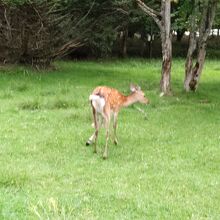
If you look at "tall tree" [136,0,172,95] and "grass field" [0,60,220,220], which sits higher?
"tall tree" [136,0,172,95]

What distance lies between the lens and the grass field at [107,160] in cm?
623

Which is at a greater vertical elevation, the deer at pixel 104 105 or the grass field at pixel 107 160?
the deer at pixel 104 105

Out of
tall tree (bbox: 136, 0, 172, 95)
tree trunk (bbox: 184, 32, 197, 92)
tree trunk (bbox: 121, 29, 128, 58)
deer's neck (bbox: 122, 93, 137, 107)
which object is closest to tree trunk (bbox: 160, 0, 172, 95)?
tall tree (bbox: 136, 0, 172, 95)

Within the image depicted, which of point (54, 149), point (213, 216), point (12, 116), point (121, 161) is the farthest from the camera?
point (12, 116)

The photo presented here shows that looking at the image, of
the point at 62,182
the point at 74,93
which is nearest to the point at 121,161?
the point at 62,182

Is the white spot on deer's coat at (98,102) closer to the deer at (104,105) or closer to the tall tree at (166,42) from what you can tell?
the deer at (104,105)

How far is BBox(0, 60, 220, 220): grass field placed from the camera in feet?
20.5

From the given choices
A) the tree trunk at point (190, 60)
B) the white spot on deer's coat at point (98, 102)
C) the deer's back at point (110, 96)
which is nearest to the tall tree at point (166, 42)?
the tree trunk at point (190, 60)

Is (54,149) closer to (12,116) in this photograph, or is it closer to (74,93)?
(12,116)

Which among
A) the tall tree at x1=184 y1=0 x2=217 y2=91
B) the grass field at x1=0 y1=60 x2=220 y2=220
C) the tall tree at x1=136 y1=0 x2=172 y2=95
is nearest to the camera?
the grass field at x1=0 y1=60 x2=220 y2=220

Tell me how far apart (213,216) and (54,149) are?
11.5 feet

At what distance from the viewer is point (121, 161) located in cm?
834

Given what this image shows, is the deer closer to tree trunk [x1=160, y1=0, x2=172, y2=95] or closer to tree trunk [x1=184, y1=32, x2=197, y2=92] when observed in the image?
tree trunk [x1=160, y1=0, x2=172, y2=95]

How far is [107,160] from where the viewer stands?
329 inches
